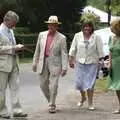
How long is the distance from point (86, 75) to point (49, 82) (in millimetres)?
806

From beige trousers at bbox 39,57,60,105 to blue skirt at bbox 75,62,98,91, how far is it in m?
0.57

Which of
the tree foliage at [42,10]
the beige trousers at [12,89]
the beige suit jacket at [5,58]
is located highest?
the tree foliage at [42,10]

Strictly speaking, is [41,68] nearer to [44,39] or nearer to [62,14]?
[44,39]

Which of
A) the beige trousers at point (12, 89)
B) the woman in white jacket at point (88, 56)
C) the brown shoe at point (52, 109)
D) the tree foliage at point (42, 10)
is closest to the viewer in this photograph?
the beige trousers at point (12, 89)

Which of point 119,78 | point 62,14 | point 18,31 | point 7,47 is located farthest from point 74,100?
point 62,14

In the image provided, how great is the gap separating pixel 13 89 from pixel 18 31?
34645 millimetres

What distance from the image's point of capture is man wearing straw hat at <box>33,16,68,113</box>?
1184cm

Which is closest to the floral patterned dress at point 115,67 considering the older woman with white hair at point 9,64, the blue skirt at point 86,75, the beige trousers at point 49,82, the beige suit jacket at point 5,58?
the blue skirt at point 86,75

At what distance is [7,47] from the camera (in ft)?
35.0

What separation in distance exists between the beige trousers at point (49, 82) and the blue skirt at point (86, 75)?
0.57 meters

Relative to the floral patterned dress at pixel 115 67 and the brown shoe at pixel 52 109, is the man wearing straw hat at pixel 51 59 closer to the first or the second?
the brown shoe at pixel 52 109

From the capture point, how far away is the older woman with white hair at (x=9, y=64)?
10703mm

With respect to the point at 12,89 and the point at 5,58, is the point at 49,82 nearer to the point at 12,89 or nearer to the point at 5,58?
the point at 12,89

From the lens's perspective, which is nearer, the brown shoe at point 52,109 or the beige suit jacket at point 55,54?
the brown shoe at point 52,109
